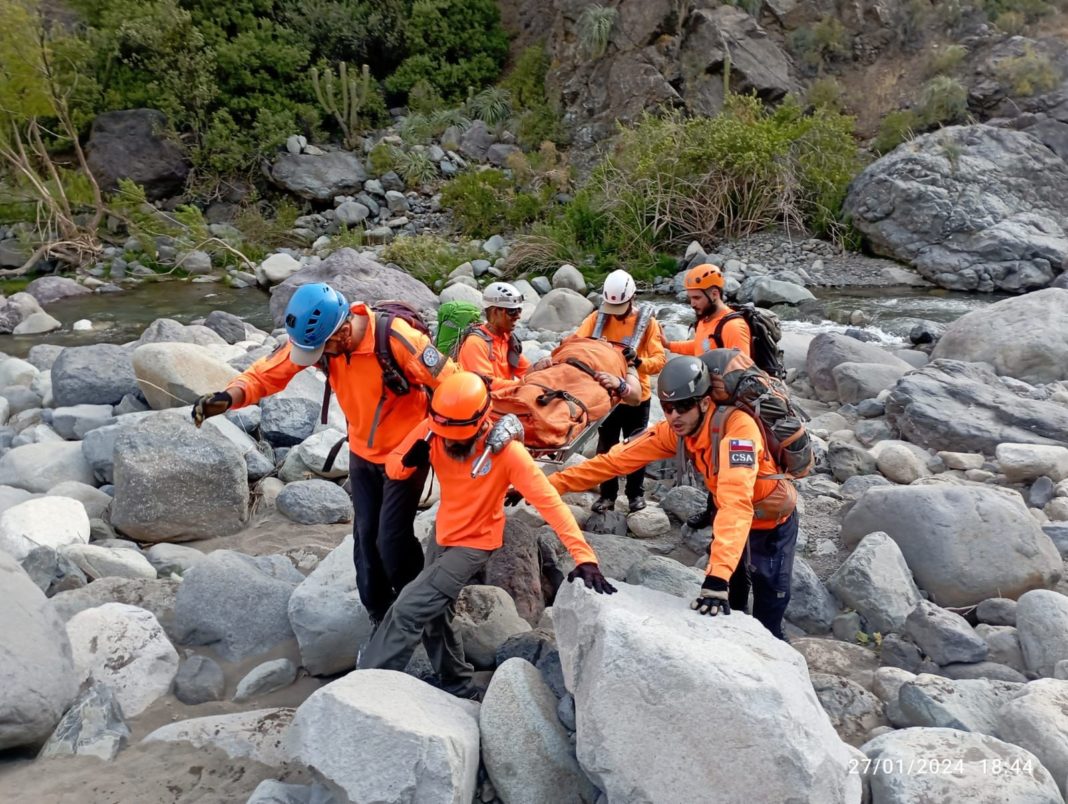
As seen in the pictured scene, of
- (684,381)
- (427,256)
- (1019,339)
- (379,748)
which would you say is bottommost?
(427,256)

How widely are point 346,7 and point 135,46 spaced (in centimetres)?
646

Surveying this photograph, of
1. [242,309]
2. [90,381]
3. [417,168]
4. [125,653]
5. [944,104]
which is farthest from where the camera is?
[417,168]

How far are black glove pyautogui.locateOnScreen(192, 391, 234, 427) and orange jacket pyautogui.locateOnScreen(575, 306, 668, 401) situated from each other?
2521mm

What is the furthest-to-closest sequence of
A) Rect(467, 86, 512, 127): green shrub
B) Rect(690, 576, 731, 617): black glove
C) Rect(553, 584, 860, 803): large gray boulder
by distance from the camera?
Rect(467, 86, 512, 127): green shrub → Rect(690, 576, 731, 617): black glove → Rect(553, 584, 860, 803): large gray boulder

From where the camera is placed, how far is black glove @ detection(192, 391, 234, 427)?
412 cm

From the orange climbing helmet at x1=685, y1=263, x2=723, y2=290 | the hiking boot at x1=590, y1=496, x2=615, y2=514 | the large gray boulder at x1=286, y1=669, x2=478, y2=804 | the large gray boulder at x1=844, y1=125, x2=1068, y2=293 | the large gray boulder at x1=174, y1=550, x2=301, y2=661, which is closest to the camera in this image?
the large gray boulder at x1=286, y1=669, x2=478, y2=804

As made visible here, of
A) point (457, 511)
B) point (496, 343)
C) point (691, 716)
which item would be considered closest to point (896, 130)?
point (496, 343)

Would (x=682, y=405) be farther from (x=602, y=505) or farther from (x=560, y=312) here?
(x=560, y=312)

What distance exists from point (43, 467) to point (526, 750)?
539 centimetres

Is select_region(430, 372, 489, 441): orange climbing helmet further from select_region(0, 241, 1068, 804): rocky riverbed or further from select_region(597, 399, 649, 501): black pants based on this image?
select_region(597, 399, 649, 501): black pants

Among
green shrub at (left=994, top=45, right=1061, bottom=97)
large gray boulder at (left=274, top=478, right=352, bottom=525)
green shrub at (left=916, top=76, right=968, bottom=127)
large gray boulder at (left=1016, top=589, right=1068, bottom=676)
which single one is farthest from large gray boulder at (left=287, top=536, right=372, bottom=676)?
green shrub at (left=994, top=45, right=1061, bottom=97)

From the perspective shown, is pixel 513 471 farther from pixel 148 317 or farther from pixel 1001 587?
pixel 148 317

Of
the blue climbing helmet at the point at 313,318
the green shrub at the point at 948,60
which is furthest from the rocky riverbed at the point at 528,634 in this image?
the green shrub at the point at 948,60

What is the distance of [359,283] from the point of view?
12914 mm
